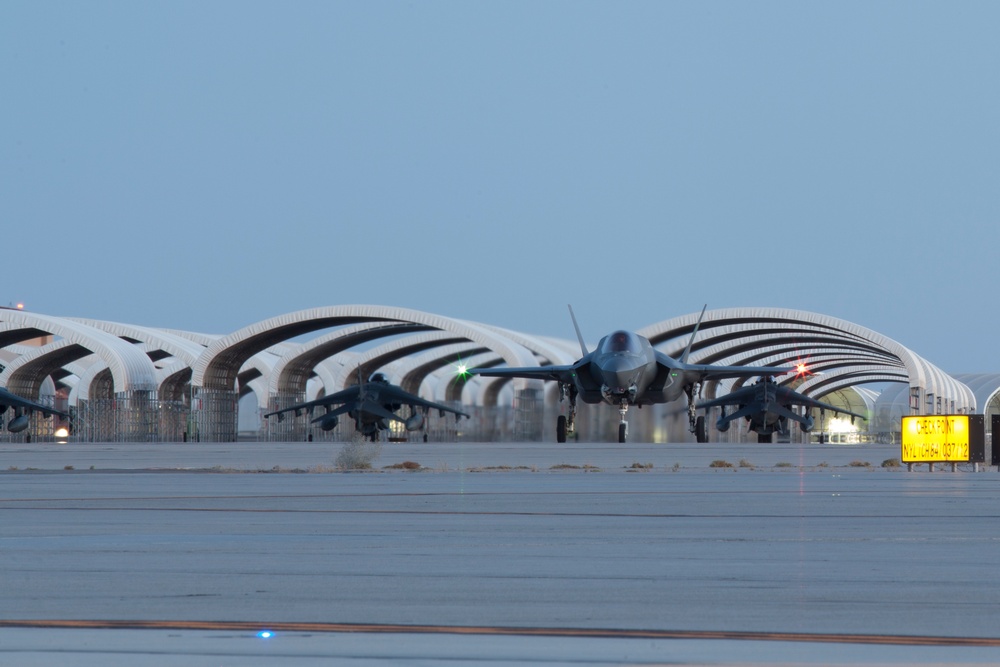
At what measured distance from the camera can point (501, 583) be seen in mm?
5105

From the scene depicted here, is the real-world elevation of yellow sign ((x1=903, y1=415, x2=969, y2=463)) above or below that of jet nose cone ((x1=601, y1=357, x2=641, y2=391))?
below

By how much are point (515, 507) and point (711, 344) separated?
211 ft

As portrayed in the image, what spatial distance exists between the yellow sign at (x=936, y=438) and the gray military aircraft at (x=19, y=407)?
120ft

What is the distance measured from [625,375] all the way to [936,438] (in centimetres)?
1508

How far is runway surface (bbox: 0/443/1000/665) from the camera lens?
3.65m

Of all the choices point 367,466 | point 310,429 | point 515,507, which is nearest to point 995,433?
point 367,466

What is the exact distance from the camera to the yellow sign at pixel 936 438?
63.2 ft

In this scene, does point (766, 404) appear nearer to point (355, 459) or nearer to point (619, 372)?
point (619, 372)

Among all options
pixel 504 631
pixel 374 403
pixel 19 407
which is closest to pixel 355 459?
pixel 504 631

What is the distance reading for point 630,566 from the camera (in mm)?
5723

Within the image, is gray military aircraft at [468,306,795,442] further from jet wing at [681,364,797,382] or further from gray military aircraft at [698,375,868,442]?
gray military aircraft at [698,375,868,442]

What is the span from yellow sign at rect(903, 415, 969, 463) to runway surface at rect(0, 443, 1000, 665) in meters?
9.32

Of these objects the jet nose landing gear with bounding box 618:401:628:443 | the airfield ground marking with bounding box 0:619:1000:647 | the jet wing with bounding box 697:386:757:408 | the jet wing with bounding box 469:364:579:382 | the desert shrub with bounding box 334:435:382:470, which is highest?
the jet wing with bounding box 469:364:579:382

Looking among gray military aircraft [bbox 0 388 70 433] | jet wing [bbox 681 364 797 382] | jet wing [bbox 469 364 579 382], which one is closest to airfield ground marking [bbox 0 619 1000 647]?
jet wing [bbox 469 364 579 382]
